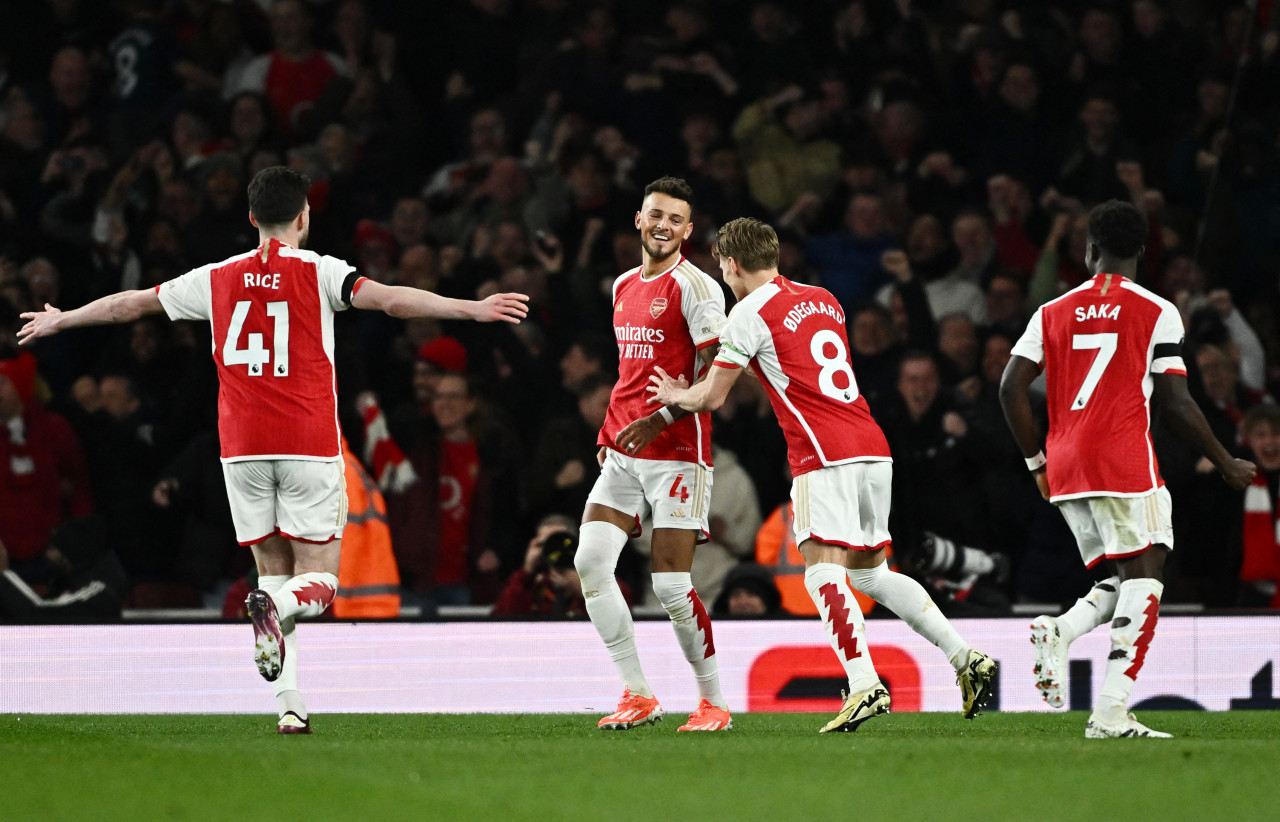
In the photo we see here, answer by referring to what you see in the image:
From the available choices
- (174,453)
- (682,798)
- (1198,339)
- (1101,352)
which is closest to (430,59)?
(174,453)

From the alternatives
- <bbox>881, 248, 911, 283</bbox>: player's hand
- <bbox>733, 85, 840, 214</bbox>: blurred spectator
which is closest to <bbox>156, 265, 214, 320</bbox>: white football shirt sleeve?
<bbox>881, 248, 911, 283</bbox>: player's hand

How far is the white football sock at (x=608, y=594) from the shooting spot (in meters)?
7.05

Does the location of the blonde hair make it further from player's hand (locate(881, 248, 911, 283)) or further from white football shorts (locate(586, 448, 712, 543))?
player's hand (locate(881, 248, 911, 283))

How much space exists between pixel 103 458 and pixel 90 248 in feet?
7.57

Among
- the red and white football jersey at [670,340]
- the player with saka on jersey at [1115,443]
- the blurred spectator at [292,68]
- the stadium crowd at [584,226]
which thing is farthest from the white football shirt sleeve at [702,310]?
the blurred spectator at [292,68]

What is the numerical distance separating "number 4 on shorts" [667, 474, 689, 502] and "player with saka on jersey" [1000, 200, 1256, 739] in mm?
1485

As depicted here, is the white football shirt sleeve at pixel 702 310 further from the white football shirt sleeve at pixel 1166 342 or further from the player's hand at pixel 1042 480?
the white football shirt sleeve at pixel 1166 342

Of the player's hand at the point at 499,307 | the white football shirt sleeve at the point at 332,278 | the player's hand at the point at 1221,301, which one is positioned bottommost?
the player's hand at the point at 499,307

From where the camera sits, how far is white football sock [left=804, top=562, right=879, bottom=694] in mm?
6504

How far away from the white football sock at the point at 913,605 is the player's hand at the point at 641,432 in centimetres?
98

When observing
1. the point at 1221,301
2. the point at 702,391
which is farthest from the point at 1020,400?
the point at 1221,301

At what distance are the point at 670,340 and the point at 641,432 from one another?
0.48 meters

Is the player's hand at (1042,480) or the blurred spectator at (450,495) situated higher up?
the player's hand at (1042,480)

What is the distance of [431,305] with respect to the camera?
6.56 m
